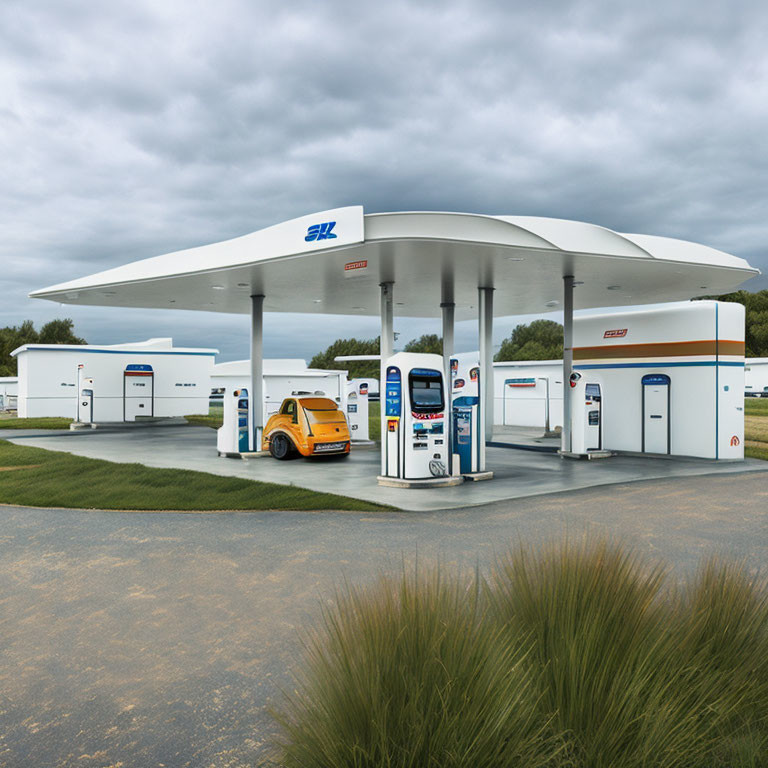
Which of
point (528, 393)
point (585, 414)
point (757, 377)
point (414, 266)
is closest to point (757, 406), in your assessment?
point (757, 377)

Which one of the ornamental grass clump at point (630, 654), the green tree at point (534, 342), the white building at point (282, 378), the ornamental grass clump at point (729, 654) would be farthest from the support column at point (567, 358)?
the green tree at point (534, 342)

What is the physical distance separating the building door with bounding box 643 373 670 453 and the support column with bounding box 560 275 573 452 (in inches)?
76.2

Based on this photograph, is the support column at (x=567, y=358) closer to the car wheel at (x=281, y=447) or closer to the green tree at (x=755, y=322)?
the car wheel at (x=281, y=447)

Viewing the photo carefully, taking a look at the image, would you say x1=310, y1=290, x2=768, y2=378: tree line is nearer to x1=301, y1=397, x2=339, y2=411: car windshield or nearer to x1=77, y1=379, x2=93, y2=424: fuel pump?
x1=77, y1=379, x2=93, y2=424: fuel pump

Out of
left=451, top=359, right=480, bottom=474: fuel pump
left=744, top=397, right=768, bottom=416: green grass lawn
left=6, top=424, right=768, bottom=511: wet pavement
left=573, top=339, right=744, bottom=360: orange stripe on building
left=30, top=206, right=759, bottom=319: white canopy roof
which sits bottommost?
left=6, top=424, right=768, bottom=511: wet pavement

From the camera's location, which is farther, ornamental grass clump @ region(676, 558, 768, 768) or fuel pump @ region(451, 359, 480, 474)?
fuel pump @ region(451, 359, 480, 474)

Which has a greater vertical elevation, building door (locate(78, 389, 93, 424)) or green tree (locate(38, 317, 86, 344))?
green tree (locate(38, 317, 86, 344))

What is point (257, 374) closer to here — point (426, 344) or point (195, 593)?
point (195, 593)

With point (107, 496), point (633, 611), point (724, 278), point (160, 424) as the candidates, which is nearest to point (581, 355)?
point (724, 278)

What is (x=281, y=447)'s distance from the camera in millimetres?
16219

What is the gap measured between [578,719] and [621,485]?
9.73m

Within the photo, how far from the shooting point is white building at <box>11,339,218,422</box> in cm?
2794

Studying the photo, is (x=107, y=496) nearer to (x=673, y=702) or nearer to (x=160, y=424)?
(x=673, y=702)

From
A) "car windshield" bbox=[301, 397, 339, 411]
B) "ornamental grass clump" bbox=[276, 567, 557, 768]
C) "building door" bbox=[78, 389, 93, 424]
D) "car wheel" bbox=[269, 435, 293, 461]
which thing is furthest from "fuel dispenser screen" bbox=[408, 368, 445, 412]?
"building door" bbox=[78, 389, 93, 424]
